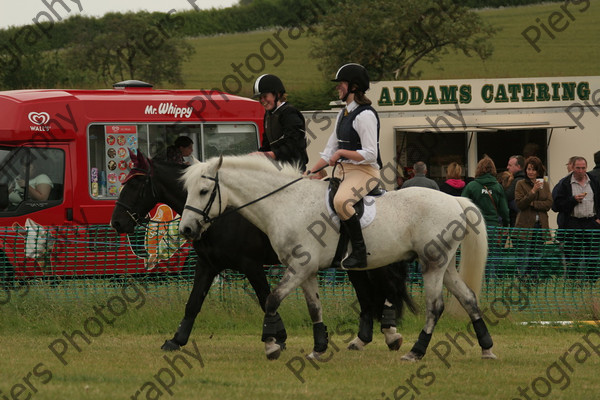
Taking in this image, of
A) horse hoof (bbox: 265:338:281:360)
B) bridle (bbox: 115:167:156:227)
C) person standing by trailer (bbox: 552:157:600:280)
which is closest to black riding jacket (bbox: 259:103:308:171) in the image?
bridle (bbox: 115:167:156:227)

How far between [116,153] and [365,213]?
21.8ft

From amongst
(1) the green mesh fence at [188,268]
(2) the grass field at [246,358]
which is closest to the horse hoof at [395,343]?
(2) the grass field at [246,358]

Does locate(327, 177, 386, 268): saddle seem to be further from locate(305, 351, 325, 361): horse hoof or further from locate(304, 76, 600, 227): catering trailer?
locate(304, 76, 600, 227): catering trailer

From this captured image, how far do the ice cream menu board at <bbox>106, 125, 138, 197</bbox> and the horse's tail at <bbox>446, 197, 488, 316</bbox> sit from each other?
6509 mm

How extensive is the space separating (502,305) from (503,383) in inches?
178

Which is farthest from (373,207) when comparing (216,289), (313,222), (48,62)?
(48,62)

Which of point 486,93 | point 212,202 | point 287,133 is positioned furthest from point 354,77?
point 486,93

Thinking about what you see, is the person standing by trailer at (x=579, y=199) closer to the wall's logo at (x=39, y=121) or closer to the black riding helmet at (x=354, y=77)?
the black riding helmet at (x=354, y=77)

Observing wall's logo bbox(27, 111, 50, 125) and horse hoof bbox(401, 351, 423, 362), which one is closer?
horse hoof bbox(401, 351, 423, 362)

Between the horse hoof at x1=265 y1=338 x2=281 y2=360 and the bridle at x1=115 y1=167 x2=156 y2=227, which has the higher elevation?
the bridle at x1=115 y1=167 x2=156 y2=227

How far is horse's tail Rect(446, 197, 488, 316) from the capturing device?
8922mm

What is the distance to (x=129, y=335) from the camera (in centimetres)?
1023

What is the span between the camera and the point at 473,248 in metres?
8.96

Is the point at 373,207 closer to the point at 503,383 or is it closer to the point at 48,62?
the point at 503,383
